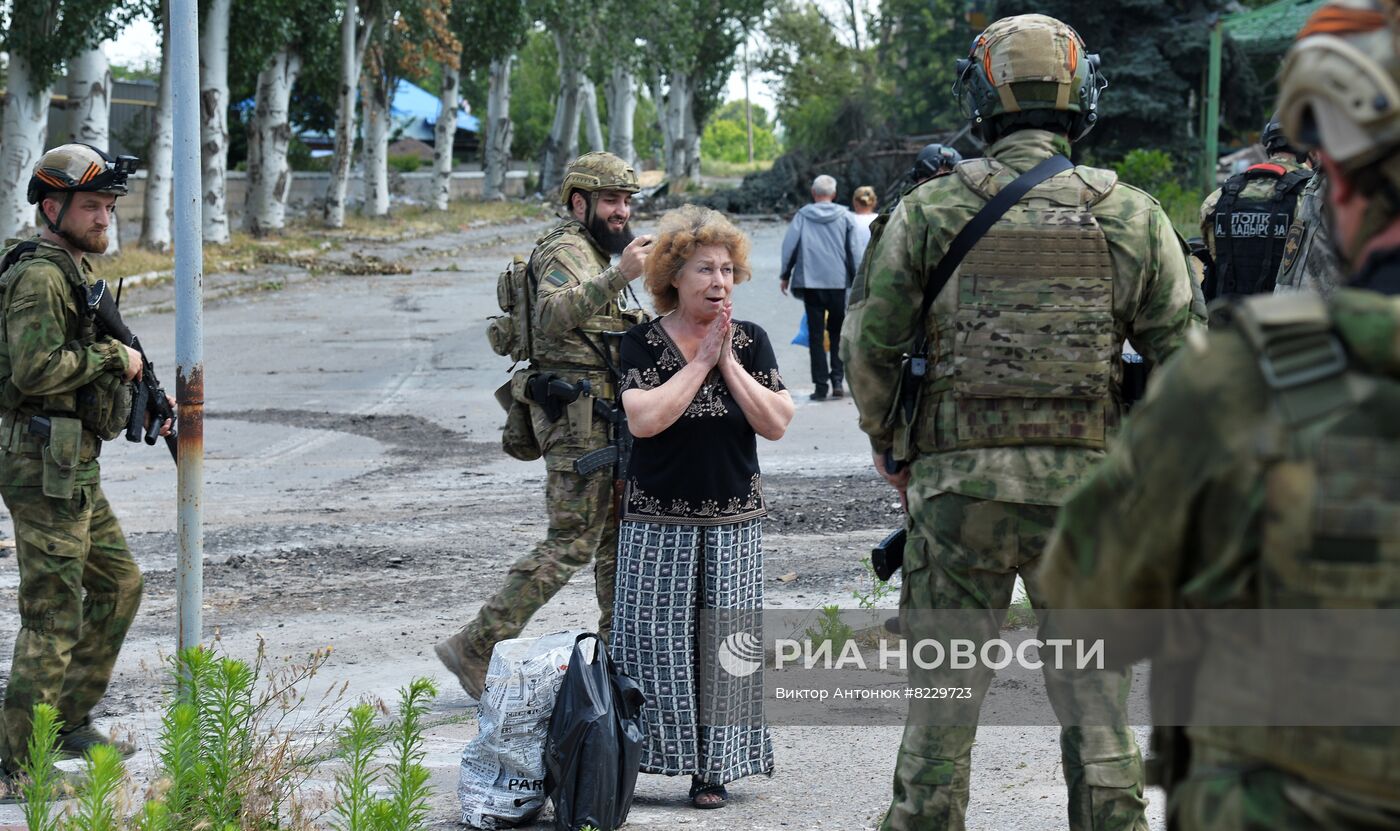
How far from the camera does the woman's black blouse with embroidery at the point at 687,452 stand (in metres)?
4.80

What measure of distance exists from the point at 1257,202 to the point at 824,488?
3.80m

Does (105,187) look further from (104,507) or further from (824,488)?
(824,488)

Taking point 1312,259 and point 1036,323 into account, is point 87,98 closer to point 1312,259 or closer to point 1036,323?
point 1312,259

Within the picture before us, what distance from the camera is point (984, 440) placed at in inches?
144

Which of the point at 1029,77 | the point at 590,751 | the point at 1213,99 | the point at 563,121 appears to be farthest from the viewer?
the point at 563,121

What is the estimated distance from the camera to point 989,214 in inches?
143

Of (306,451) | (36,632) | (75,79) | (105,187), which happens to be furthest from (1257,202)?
(75,79)

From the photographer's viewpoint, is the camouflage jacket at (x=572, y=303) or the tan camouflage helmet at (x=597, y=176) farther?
the tan camouflage helmet at (x=597, y=176)

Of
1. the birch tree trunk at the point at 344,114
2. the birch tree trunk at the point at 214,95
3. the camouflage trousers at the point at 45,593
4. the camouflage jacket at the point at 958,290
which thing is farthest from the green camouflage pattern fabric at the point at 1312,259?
the birch tree trunk at the point at 344,114

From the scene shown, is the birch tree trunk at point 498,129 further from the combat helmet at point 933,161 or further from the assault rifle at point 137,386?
the assault rifle at point 137,386

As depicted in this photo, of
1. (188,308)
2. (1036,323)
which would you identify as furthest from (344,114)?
(1036,323)

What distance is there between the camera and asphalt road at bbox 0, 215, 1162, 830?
5.09 meters

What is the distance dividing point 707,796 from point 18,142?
61.6ft

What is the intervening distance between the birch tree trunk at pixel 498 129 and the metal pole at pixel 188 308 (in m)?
38.7
